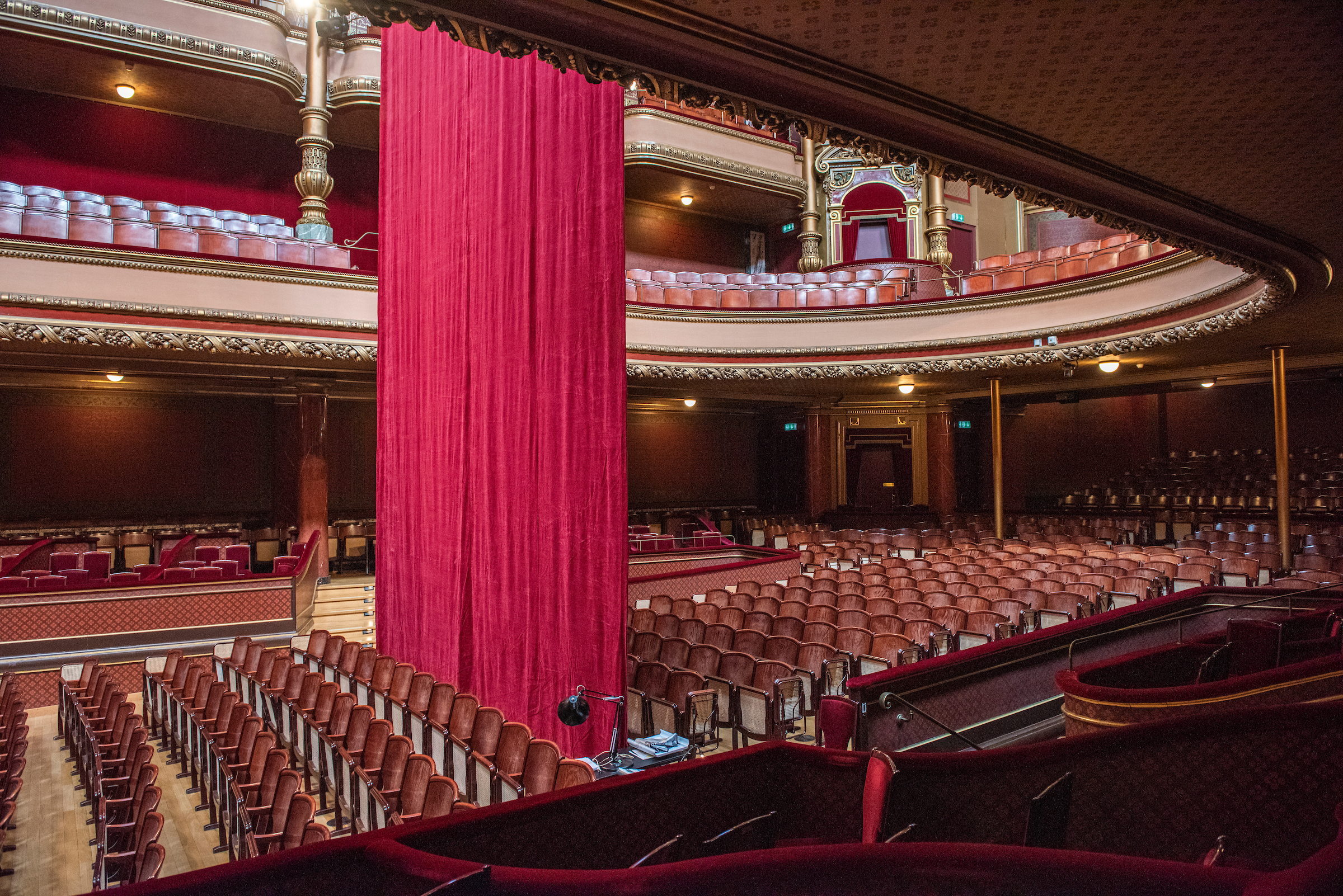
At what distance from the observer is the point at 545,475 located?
5207mm

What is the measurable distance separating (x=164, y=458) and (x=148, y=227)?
4486 mm

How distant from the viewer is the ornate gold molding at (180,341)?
312 inches

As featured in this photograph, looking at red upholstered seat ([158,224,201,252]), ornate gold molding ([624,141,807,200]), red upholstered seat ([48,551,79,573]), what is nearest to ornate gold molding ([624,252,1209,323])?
ornate gold molding ([624,141,807,200])

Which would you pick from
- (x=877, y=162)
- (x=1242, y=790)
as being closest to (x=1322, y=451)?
(x=877, y=162)

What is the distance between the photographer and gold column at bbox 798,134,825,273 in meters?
15.2

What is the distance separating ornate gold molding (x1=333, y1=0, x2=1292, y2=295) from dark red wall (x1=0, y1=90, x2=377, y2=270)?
28.9ft

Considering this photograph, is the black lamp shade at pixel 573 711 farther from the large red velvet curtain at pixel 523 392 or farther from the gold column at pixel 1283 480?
the gold column at pixel 1283 480

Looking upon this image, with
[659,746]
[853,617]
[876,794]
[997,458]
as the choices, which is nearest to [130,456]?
[853,617]

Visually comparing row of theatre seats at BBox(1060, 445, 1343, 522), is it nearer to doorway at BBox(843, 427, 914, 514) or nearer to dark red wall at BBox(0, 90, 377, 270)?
doorway at BBox(843, 427, 914, 514)

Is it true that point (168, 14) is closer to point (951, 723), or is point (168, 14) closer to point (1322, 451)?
point (951, 723)

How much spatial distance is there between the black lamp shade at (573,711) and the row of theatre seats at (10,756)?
2.49m

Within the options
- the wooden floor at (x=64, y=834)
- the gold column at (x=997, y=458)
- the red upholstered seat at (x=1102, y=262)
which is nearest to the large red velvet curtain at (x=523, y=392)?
the wooden floor at (x=64, y=834)

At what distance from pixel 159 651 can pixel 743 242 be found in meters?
12.4

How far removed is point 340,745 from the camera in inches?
180
